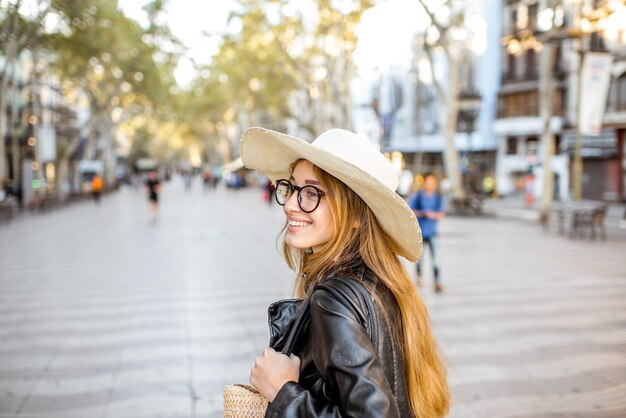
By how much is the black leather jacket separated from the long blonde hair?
42 mm

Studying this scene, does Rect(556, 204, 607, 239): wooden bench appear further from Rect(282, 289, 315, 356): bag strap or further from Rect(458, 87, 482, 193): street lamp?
Rect(282, 289, 315, 356): bag strap

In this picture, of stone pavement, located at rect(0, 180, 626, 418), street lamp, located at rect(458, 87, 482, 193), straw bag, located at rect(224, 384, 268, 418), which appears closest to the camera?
straw bag, located at rect(224, 384, 268, 418)

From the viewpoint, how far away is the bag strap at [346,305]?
59.2 inches

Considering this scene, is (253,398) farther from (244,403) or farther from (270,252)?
(270,252)

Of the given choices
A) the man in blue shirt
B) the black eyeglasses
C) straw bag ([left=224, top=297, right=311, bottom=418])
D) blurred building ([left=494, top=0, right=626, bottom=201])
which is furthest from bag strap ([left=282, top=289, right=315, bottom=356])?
blurred building ([left=494, top=0, right=626, bottom=201])

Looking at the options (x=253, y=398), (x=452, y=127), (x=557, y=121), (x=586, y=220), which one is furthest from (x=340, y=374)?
(x=557, y=121)

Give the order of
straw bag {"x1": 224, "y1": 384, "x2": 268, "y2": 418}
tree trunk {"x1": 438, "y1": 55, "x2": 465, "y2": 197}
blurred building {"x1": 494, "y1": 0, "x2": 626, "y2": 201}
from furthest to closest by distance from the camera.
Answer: blurred building {"x1": 494, "y1": 0, "x2": 626, "y2": 201} → tree trunk {"x1": 438, "y1": 55, "x2": 465, "y2": 197} → straw bag {"x1": 224, "y1": 384, "x2": 268, "y2": 418}

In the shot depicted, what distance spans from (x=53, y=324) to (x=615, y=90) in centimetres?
2945

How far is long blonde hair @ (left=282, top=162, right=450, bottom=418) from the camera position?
1673 mm

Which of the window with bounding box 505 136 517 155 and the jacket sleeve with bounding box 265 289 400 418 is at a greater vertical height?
the window with bounding box 505 136 517 155

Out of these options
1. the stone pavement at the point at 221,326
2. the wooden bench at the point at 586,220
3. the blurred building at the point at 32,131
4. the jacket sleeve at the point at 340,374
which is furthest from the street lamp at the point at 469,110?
the jacket sleeve at the point at 340,374

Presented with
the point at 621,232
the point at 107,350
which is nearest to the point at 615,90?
the point at 621,232

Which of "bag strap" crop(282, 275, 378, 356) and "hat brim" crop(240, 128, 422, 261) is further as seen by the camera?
"hat brim" crop(240, 128, 422, 261)

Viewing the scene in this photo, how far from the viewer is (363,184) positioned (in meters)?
1.67
